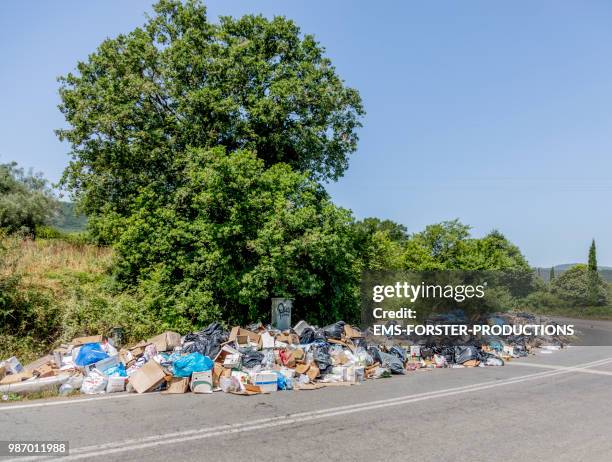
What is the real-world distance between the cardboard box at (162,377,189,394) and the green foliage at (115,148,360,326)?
4685mm

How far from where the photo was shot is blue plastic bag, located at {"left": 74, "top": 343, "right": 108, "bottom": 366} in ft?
30.8

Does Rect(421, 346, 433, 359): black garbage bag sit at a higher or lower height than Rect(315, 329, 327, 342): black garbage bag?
lower

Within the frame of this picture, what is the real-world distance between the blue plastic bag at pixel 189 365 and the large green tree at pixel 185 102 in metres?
11.3

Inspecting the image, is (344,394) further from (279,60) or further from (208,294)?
(279,60)

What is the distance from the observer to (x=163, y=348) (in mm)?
10430

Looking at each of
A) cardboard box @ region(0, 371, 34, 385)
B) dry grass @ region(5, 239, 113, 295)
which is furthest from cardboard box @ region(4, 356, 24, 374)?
dry grass @ region(5, 239, 113, 295)

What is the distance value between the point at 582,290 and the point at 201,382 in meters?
41.5

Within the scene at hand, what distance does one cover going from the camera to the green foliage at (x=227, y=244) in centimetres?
1385

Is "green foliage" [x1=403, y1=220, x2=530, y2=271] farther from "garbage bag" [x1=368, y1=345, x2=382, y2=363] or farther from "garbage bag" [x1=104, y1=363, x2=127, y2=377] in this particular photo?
"garbage bag" [x1=104, y1=363, x2=127, y2=377]

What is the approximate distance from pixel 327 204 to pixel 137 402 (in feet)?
34.2

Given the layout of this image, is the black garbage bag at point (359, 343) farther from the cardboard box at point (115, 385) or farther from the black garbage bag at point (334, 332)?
the cardboard box at point (115, 385)

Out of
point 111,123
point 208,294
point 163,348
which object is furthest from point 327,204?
point 111,123

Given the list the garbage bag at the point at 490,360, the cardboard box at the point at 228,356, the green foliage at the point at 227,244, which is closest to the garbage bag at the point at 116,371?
the cardboard box at the point at 228,356

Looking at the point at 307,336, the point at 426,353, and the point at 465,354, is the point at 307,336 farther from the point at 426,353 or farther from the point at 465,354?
the point at 465,354
